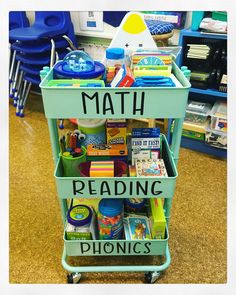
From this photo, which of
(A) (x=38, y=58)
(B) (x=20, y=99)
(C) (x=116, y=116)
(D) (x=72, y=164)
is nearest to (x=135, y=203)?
(D) (x=72, y=164)

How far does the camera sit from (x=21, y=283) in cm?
120

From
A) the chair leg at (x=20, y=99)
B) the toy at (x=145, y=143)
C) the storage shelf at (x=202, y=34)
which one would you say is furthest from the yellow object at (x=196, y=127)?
the chair leg at (x=20, y=99)

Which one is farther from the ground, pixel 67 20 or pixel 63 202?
pixel 67 20

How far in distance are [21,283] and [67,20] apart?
1774 mm

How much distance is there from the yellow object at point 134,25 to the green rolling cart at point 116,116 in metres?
0.18

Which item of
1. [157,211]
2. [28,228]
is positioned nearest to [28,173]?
[28,228]

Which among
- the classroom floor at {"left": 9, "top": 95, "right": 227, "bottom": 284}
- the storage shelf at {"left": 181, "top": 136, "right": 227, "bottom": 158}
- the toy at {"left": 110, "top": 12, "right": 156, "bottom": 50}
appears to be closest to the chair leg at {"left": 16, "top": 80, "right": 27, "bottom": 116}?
the classroom floor at {"left": 9, "top": 95, "right": 227, "bottom": 284}

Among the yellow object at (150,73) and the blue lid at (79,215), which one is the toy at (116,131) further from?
the blue lid at (79,215)

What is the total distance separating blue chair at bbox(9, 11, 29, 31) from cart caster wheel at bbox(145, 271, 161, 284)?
2.16m

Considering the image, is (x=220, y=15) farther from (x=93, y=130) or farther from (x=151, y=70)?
(x=93, y=130)

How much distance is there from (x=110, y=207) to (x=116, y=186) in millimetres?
163

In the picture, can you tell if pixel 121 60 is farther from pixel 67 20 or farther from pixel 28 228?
pixel 67 20

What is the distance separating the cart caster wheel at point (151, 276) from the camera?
116 cm

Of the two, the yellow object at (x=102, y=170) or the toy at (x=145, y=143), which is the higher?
the toy at (x=145, y=143)
